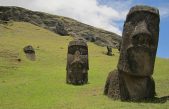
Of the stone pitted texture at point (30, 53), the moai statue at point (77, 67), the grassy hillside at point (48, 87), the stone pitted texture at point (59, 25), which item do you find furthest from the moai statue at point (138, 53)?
the stone pitted texture at point (59, 25)

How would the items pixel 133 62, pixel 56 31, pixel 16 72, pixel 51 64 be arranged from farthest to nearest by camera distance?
1. pixel 56 31
2. pixel 51 64
3. pixel 16 72
4. pixel 133 62

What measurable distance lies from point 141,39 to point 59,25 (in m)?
90.5

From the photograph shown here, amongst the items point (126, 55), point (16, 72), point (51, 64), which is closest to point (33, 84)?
point (16, 72)

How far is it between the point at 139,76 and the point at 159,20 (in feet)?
10.5

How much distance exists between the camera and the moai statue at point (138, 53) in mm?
22062

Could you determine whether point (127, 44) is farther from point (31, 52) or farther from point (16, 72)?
point (31, 52)

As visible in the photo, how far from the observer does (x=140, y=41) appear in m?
22.1

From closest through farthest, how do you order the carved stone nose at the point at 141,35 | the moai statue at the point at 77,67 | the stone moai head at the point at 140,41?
the carved stone nose at the point at 141,35 → the stone moai head at the point at 140,41 → the moai statue at the point at 77,67

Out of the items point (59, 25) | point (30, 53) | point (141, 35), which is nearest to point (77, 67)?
point (141, 35)

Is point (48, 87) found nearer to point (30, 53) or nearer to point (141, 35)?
point (141, 35)

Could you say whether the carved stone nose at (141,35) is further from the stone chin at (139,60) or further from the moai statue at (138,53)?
the stone chin at (139,60)

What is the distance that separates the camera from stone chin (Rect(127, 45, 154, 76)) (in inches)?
869

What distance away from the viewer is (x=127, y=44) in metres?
22.4

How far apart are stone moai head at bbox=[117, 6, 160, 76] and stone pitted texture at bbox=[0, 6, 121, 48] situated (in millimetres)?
85442
